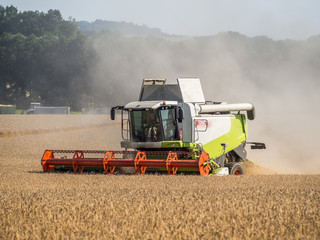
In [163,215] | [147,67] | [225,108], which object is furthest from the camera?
[147,67]

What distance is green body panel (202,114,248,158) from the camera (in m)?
14.7

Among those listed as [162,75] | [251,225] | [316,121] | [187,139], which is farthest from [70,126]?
Result: [251,225]

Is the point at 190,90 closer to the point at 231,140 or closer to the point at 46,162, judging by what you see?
the point at 231,140

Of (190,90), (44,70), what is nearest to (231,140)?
(190,90)

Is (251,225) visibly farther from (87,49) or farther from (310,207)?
(87,49)

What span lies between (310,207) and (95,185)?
205 inches

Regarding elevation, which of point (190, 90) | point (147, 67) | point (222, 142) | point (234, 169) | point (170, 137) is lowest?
point (234, 169)

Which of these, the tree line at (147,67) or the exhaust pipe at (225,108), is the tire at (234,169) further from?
the tree line at (147,67)

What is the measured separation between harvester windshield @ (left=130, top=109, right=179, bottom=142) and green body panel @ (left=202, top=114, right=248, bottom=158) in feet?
3.37

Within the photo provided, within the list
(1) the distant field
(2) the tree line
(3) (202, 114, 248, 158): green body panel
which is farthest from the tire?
(2) the tree line

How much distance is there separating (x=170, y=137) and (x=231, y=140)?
2303 mm

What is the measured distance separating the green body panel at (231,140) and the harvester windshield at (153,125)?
1028 mm

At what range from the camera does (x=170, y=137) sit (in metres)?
14.2

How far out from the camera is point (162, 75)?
34.3m
